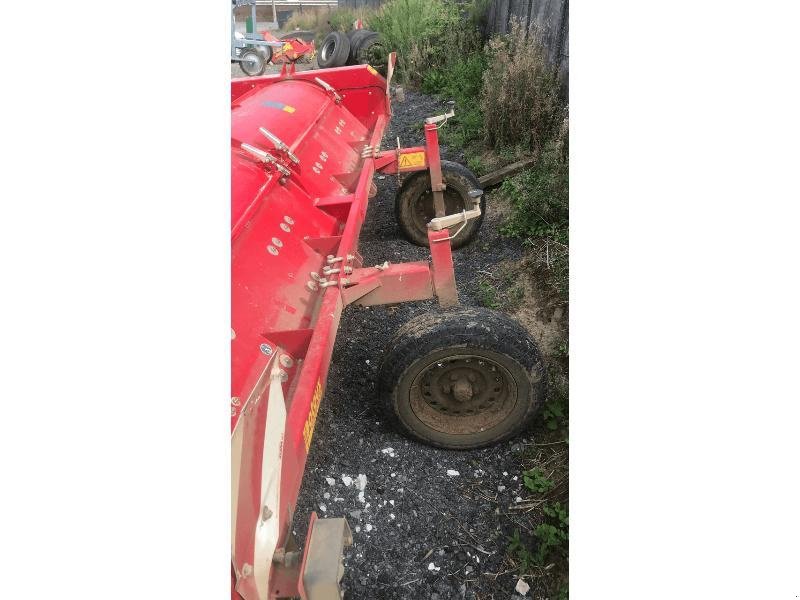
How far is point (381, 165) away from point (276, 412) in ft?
9.40

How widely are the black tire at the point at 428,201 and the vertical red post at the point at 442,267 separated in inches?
70.9

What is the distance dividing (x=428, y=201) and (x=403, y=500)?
108 inches

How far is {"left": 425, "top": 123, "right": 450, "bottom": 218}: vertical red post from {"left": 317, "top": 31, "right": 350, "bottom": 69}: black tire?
14.8ft

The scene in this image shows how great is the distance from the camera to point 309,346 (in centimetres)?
207

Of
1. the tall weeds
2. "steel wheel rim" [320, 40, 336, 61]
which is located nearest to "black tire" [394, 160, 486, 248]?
"steel wheel rim" [320, 40, 336, 61]

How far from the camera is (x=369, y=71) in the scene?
15.0 ft

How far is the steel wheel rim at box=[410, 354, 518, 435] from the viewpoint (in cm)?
238

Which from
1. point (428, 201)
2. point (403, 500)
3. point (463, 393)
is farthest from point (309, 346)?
point (428, 201)

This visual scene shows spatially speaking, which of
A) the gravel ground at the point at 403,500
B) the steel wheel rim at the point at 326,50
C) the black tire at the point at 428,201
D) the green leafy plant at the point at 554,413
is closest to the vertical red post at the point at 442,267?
the gravel ground at the point at 403,500

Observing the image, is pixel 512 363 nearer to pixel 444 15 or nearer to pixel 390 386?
pixel 390 386

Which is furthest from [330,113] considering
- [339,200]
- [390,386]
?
[390,386]

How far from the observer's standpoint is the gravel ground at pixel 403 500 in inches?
82.0

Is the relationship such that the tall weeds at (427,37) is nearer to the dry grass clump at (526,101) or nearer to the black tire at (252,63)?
the dry grass clump at (526,101)

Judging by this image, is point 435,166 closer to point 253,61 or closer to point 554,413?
point 554,413
